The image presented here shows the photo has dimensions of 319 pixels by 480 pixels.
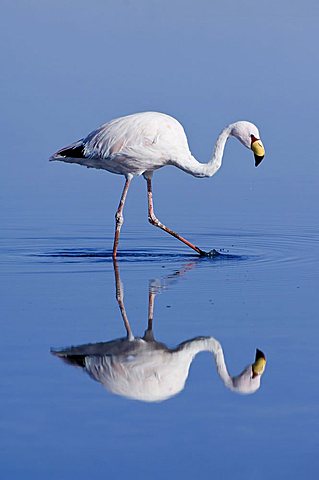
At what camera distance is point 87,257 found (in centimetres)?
1042

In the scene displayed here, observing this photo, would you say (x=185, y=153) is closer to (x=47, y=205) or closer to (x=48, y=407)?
(x=47, y=205)

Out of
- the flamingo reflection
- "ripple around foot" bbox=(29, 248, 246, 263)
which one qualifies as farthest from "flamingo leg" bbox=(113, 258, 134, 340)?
"ripple around foot" bbox=(29, 248, 246, 263)

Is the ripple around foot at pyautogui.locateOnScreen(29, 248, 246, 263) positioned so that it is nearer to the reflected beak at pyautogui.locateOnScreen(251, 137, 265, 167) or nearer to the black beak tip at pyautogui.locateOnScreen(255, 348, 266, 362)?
the reflected beak at pyautogui.locateOnScreen(251, 137, 265, 167)

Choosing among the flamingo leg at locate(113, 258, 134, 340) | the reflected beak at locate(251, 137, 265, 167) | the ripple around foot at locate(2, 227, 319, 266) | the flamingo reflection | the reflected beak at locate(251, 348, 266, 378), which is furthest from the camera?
the reflected beak at locate(251, 137, 265, 167)

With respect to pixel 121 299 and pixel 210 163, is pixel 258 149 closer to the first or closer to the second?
pixel 210 163

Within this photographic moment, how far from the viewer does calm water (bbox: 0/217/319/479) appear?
4805 mm

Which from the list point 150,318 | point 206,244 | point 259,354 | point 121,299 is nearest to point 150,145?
point 206,244

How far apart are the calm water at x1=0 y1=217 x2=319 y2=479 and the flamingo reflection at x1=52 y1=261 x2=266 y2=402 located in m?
0.02

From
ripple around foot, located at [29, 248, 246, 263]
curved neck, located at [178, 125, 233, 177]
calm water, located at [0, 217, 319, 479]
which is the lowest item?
calm water, located at [0, 217, 319, 479]

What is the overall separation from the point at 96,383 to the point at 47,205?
27.4 feet

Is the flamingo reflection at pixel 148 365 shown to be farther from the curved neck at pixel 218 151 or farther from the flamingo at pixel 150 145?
the curved neck at pixel 218 151

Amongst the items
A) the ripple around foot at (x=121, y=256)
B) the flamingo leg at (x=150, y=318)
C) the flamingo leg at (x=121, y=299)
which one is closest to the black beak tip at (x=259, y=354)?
the flamingo leg at (x=150, y=318)

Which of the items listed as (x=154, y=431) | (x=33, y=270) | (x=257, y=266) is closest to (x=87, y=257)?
(x=33, y=270)

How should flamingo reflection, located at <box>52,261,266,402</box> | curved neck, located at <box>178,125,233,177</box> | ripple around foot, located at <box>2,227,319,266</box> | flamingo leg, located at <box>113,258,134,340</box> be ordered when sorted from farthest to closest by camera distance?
curved neck, located at <box>178,125,233,177</box>
ripple around foot, located at <box>2,227,319,266</box>
flamingo leg, located at <box>113,258,134,340</box>
flamingo reflection, located at <box>52,261,266,402</box>
